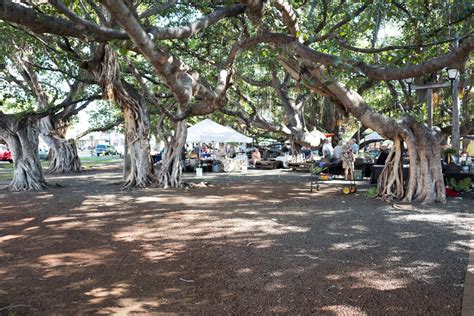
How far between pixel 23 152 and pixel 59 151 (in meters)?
7.74

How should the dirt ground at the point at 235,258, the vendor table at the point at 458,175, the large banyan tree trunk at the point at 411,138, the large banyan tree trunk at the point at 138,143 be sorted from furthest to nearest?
the large banyan tree trunk at the point at 138,143
the vendor table at the point at 458,175
the large banyan tree trunk at the point at 411,138
the dirt ground at the point at 235,258

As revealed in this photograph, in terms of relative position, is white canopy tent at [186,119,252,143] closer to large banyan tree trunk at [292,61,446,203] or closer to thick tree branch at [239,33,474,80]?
large banyan tree trunk at [292,61,446,203]

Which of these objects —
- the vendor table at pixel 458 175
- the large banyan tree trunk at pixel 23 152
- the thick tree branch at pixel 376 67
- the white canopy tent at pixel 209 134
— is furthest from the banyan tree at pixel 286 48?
the white canopy tent at pixel 209 134

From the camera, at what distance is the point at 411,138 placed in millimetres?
8969

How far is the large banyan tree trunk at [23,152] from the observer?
12.0 m

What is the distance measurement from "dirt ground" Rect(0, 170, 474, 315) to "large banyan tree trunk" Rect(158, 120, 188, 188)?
12.6 feet

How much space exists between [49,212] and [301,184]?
25.3ft

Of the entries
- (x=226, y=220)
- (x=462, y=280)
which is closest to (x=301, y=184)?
(x=226, y=220)

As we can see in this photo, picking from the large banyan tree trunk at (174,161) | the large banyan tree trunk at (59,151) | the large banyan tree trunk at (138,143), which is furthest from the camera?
the large banyan tree trunk at (59,151)

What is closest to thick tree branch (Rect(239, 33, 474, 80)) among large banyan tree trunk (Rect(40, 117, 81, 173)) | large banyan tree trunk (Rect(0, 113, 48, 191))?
large banyan tree trunk (Rect(0, 113, 48, 191))

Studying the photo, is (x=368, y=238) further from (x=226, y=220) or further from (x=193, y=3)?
(x=193, y=3)

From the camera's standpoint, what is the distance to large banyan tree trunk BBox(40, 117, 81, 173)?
19.5 metres

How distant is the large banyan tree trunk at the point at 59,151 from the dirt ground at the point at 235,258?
11495mm

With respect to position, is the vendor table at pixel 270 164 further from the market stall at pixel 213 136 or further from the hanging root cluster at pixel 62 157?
the hanging root cluster at pixel 62 157
